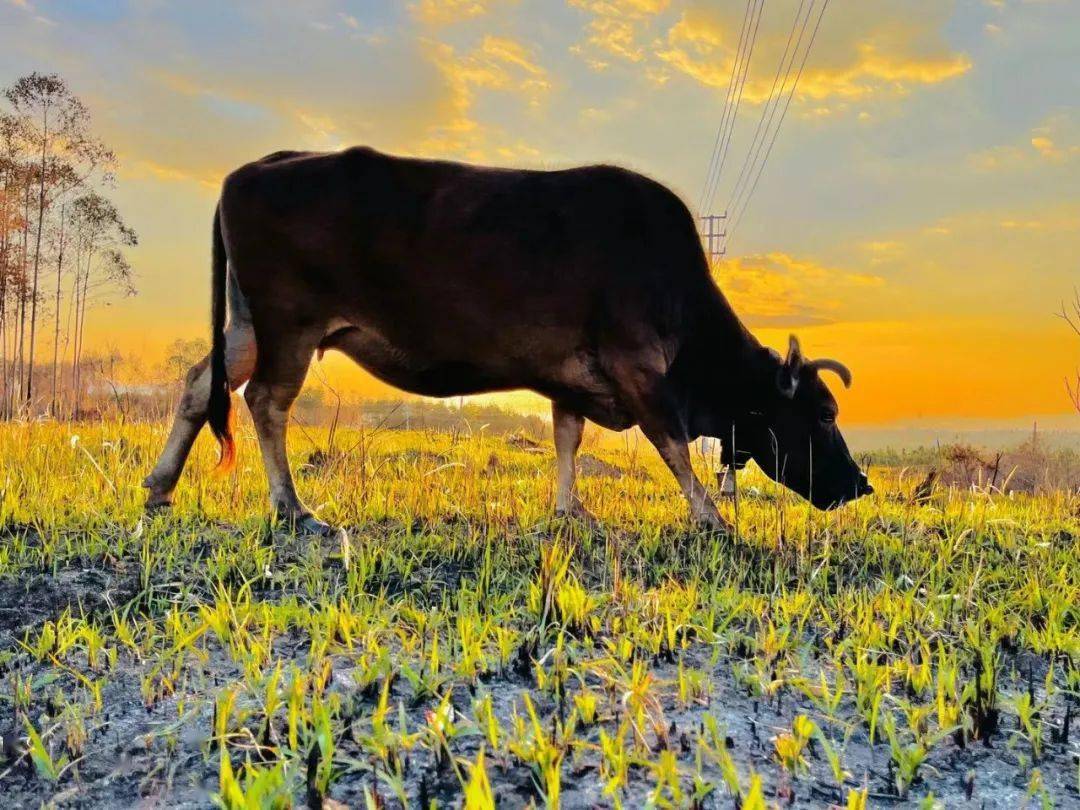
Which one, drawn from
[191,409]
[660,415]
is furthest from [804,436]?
[191,409]

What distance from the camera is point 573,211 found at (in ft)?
16.9

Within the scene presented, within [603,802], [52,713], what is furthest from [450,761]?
[52,713]

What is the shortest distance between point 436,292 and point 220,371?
130cm

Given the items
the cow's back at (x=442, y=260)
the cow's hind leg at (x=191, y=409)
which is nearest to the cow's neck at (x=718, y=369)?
the cow's back at (x=442, y=260)

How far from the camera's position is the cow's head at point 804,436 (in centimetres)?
576

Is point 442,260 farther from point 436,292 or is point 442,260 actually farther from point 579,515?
point 579,515

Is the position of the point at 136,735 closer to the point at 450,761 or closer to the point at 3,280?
the point at 450,761

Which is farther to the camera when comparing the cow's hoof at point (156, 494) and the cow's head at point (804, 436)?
the cow's head at point (804, 436)

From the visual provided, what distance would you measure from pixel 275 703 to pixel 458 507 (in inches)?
107

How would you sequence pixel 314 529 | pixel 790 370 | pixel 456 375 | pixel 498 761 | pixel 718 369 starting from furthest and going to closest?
pixel 718 369, pixel 790 370, pixel 456 375, pixel 314 529, pixel 498 761

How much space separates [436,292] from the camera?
194 inches

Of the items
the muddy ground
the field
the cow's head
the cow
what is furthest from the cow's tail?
the cow's head

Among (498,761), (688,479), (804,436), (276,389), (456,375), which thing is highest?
(456,375)

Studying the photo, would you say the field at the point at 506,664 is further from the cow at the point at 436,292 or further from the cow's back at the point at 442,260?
the cow's back at the point at 442,260
